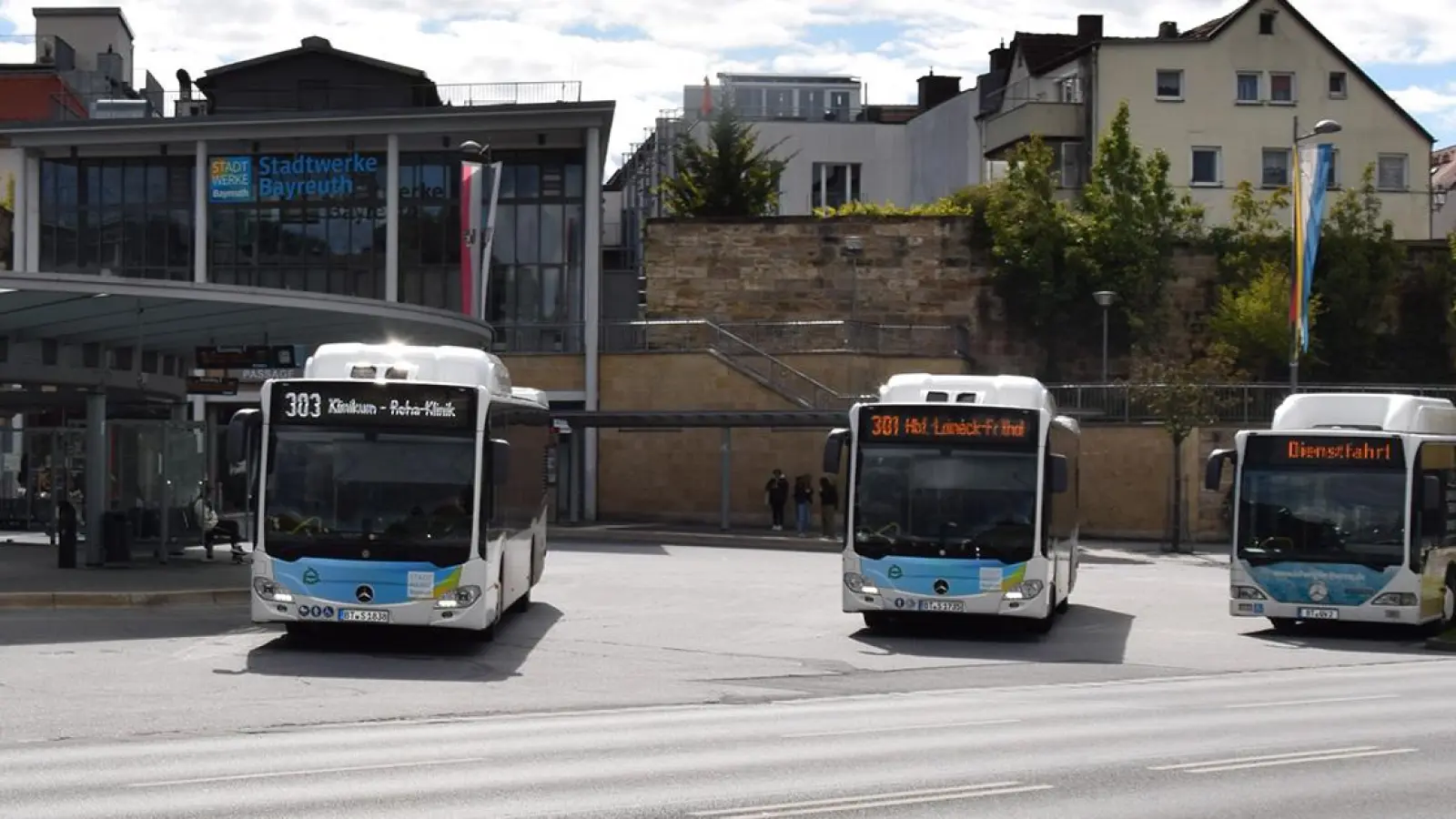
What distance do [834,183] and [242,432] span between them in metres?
61.6

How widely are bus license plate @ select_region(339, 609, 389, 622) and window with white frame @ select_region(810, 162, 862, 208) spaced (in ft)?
201

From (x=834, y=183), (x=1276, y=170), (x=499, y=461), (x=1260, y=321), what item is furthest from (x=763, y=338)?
(x=499, y=461)

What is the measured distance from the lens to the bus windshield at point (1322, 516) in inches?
993

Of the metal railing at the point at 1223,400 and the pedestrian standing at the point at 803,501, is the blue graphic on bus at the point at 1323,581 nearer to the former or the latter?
the pedestrian standing at the point at 803,501

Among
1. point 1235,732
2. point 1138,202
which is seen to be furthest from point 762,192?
point 1235,732

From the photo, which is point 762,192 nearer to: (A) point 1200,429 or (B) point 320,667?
(A) point 1200,429

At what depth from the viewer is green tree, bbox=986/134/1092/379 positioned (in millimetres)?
57688

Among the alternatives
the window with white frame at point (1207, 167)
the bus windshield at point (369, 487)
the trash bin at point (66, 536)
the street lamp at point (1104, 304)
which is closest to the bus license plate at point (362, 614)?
the bus windshield at point (369, 487)

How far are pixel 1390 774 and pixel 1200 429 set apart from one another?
3664 centimetres

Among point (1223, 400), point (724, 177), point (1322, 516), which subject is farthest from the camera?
point (724, 177)

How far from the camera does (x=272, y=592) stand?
66.8 ft

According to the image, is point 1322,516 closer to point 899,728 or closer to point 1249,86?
point 899,728

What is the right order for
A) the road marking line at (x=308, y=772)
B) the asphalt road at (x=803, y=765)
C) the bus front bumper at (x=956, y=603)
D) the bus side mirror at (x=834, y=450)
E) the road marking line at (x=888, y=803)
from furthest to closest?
1. the bus front bumper at (x=956, y=603)
2. the bus side mirror at (x=834, y=450)
3. the road marking line at (x=308, y=772)
4. the asphalt road at (x=803, y=765)
5. the road marking line at (x=888, y=803)

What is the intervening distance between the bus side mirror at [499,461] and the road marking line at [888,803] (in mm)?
9588
